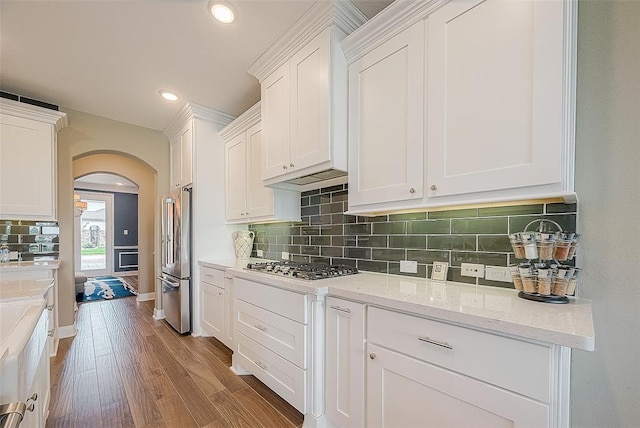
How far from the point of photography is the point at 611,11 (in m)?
1.14

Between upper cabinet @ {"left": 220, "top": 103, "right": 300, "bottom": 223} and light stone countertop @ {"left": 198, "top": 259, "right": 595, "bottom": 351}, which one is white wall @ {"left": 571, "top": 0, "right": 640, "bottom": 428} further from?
upper cabinet @ {"left": 220, "top": 103, "right": 300, "bottom": 223}

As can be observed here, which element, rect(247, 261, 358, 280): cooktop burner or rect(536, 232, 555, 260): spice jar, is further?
rect(247, 261, 358, 280): cooktop burner

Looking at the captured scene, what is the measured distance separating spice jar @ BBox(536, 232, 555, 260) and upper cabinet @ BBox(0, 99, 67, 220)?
4.14 metres

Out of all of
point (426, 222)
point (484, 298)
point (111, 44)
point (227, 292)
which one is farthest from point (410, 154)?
point (111, 44)

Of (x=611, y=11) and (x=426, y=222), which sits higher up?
(x=611, y=11)

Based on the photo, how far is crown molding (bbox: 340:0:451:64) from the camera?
1.42m

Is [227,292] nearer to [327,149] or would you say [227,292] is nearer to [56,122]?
[327,149]

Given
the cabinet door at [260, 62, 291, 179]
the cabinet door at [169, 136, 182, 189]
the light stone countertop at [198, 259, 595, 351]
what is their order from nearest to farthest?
the light stone countertop at [198, 259, 595, 351] < the cabinet door at [260, 62, 291, 179] < the cabinet door at [169, 136, 182, 189]

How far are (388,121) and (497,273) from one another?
100 centimetres

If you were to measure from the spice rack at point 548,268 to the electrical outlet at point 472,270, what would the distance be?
0.27 metres

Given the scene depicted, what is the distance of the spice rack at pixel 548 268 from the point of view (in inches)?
43.6

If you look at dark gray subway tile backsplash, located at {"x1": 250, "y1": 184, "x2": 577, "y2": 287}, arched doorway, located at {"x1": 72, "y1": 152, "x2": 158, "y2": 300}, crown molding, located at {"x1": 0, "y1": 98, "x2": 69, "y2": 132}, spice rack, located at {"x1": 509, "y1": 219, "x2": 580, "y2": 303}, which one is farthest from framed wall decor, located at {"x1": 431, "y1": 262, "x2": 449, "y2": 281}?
arched doorway, located at {"x1": 72, "y1": 152, "x2": 158, "y2": 300}

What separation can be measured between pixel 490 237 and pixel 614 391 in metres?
0.73

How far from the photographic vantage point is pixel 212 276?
2896mm
